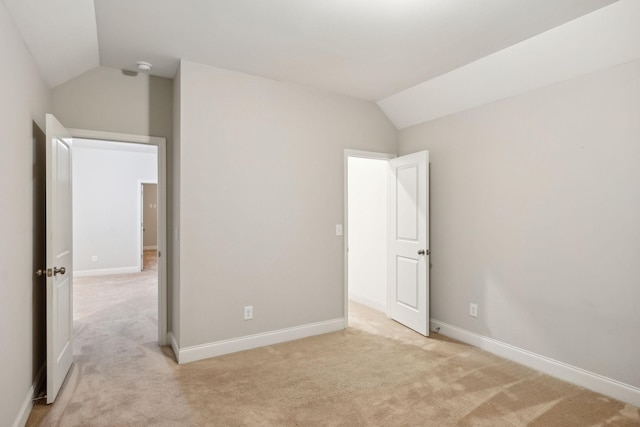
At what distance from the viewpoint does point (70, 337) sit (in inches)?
116

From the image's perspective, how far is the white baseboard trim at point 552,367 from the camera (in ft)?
8.14

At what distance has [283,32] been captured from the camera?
2590 mm

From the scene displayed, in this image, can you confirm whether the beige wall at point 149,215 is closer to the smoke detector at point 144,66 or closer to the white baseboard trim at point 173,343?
the white baseboard trim at point 173,343

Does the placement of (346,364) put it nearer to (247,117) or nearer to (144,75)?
(247,117)

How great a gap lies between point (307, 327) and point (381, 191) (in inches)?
80.1

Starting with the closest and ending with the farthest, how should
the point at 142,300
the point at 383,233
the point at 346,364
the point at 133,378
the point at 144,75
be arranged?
the point at 133,378 → the point at 346,364 → the point at 144,75 → the point at 383,233 → the point at 142,300

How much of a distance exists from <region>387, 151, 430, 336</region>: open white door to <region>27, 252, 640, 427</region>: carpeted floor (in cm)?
35

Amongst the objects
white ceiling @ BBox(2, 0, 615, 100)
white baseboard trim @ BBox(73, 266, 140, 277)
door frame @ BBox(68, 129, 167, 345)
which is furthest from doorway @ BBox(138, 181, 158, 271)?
white ceiling @ BBox(2, 0, 615, 100)

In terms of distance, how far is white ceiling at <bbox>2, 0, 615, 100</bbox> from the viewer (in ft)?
7.27

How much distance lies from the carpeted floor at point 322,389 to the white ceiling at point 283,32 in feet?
7.96

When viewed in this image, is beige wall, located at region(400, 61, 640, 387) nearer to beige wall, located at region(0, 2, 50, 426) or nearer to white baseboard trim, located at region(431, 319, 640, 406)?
white baseboard trim, located at region(431, 319, 640, 406)

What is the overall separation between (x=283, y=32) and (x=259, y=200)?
1.51 metres

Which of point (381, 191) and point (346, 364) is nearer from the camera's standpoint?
point (346, 364)

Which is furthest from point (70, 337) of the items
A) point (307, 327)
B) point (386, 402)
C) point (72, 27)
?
point (386, 402)
